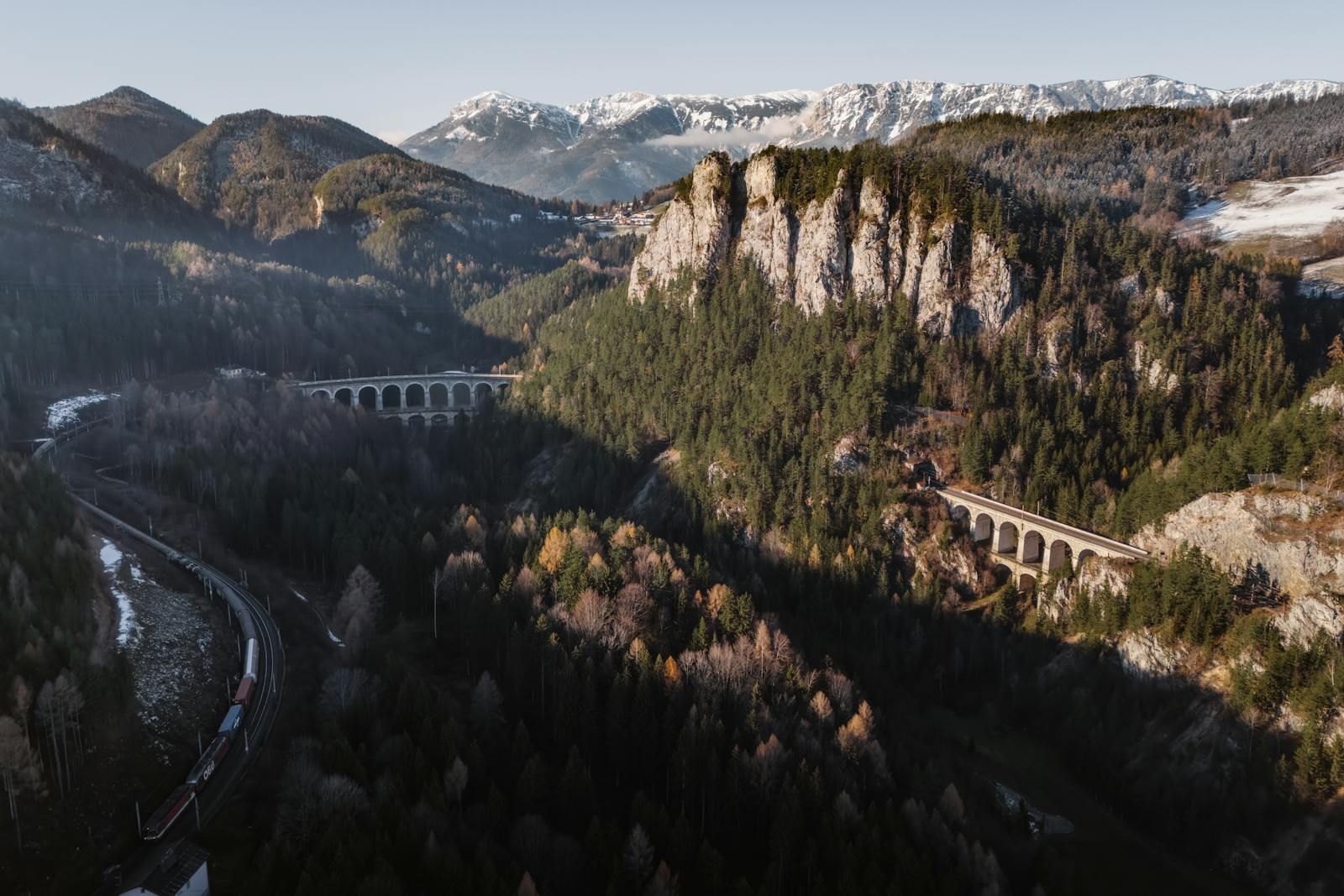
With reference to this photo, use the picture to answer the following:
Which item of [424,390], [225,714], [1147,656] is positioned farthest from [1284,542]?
[424,390]

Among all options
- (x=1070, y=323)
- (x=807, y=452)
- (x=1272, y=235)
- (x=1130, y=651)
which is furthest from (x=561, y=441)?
(x=1272, y=235)

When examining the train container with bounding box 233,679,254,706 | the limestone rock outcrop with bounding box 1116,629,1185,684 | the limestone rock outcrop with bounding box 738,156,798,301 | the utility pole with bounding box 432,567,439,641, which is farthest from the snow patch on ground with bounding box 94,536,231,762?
the limestone rock outcrop with bounding box 738,156,798,301

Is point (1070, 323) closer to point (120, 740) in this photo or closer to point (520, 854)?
point (520, 854)

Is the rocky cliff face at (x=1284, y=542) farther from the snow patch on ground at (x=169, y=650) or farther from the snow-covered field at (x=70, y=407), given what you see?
the snow-covered field at (x=70, y=407)

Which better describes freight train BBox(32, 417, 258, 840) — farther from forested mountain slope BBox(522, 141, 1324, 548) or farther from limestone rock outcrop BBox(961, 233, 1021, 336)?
limestone rock outcrop BBox(961, 233, 1021, 336)

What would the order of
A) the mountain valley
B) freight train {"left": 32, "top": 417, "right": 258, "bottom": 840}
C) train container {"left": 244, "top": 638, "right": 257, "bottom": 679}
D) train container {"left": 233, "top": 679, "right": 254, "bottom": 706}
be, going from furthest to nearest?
train container {"left": 244, "top": 638, "right": 257, "bottom": 679} → train container {"left": 233, "top": 679, "right": 254, "bottom": 706} → the mountain valley → freight train {"left": 32, "top": 417, "right": 258, "bottom": 840}

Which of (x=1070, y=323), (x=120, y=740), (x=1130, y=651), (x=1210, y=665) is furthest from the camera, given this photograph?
(x=1070, y=323)
